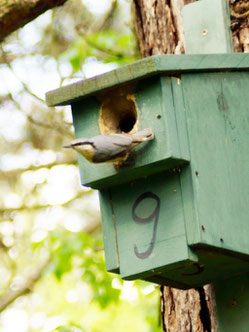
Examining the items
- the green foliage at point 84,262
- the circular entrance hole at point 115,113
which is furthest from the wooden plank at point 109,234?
the green foliage at point 84,262

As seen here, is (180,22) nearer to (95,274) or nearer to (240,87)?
(240,87)

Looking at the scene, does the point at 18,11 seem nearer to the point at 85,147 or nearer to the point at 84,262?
the point at 85,147

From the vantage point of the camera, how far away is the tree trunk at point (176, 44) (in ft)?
9.55

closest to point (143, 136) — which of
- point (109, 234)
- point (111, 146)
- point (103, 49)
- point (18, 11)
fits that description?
point (111, 146)

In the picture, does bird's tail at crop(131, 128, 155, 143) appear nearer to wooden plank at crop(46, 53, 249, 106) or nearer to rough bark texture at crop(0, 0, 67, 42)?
wooden plank at crop(46, 53, 249, 106)

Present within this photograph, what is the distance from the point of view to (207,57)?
240cm

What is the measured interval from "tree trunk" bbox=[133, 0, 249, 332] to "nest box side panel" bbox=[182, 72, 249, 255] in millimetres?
480

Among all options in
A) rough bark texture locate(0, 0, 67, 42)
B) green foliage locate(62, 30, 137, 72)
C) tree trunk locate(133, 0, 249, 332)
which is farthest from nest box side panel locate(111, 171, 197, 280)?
green foliage locate(62, 30, 137, 72)

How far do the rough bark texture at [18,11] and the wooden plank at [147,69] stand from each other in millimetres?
1051

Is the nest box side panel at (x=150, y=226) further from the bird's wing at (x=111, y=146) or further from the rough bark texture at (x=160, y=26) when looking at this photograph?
the rough bark texture at (x=160, y=26)

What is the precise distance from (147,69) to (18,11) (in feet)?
4.30

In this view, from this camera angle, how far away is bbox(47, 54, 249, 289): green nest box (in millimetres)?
2252

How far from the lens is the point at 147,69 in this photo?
7.43 ft

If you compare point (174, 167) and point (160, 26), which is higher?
point (160, 26)
